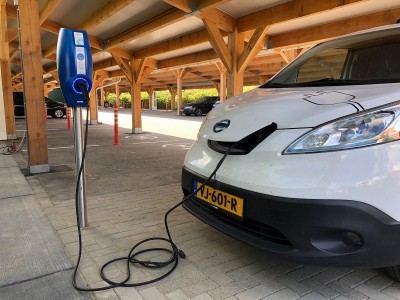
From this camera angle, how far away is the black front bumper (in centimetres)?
162

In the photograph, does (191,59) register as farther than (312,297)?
Yes

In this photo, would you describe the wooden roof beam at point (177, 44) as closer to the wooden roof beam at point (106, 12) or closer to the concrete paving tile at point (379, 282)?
the wooden roof beam at point (106, 12)

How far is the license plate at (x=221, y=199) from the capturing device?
1988 millimetres

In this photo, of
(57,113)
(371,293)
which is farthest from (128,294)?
(57,113)

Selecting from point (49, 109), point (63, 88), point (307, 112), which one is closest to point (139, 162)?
point (63, 88)

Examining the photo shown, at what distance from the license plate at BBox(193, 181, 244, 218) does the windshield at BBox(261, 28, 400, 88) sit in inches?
42.6

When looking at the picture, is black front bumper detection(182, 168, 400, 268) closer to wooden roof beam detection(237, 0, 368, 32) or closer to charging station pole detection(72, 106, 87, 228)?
charging station pole detection(72, 106, 87, 228)

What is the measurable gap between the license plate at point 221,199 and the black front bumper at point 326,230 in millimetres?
72

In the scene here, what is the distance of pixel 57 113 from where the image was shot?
18938mm

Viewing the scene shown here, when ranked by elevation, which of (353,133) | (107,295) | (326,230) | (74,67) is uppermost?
(74,67)

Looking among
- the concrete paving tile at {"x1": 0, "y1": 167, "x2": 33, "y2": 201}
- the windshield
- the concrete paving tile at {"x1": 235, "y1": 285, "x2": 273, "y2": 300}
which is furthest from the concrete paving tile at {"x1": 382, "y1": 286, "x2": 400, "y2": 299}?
the concrete paving tile at {"x1": 0, "y1": 167, "x2": 33, "y2": 201}

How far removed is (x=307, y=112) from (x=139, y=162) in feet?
15.8

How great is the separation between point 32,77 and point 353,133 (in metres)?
4.76

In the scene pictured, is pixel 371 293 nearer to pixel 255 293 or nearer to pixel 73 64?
pixel 255 293
